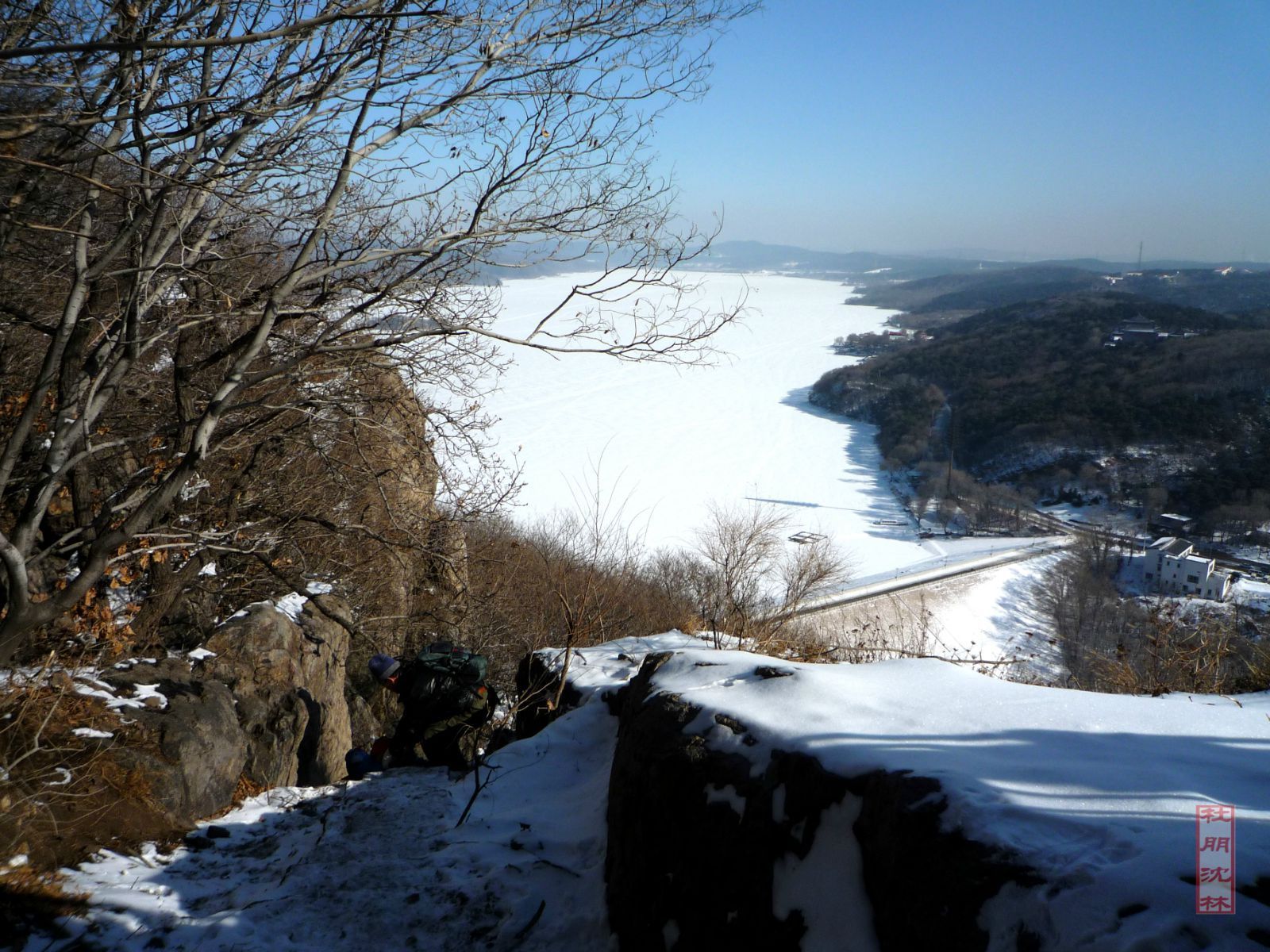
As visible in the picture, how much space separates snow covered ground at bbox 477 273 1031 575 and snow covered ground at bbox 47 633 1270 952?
14960 mm

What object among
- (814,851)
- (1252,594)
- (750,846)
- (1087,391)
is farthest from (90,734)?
(1087,391)

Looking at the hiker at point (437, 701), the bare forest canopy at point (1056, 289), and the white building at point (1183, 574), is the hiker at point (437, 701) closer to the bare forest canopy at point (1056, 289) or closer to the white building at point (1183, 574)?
the white building at point (1183, 574)

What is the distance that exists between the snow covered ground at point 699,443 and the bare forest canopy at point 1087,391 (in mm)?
4457

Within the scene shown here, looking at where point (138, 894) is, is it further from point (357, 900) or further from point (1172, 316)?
point (1172, 316)

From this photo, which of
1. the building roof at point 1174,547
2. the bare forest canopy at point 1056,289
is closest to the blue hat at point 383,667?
the building roof at point 1174,547

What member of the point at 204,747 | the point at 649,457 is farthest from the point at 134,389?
the point at 649,457

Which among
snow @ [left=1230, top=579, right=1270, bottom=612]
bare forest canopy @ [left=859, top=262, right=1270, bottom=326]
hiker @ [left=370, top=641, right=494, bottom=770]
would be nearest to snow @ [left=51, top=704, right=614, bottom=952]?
hiker @ [left=370, top=641, right=494, bottom=770]

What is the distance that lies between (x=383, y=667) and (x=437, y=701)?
0.48 m

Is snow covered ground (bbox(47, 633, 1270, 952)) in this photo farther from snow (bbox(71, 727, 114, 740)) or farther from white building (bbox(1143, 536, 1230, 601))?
white building (bbox(1143, 536, 1230, 601))

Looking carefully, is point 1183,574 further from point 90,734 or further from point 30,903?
point 30,903

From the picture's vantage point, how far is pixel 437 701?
18.7 feet

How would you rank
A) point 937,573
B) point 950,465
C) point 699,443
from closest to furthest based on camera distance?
point 937,573 < point 950,465 < point 699,443

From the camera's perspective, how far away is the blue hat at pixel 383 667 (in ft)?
18.8

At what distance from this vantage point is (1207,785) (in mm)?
2264
